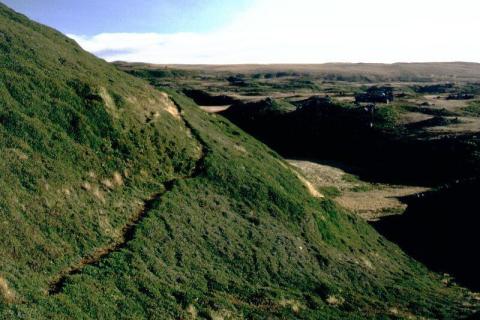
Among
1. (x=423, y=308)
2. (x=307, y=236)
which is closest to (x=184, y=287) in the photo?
(x=307, y=236)

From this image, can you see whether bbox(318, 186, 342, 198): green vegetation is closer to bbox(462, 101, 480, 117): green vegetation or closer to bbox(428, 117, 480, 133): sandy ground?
bbox(428, 117, 480, 133): sandy ground

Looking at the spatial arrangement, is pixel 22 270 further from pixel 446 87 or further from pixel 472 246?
pixel 446 87

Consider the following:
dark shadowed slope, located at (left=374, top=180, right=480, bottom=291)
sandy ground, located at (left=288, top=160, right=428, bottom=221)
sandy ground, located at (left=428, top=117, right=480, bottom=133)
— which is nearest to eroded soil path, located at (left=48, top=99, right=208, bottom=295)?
dark shadowed slope, located at (left=374, top=180, right=480, bottom=291)

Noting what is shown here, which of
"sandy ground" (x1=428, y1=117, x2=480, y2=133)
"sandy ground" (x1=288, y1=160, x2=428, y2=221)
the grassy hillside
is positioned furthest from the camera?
"sandy ground" (x1=428, y1=117, x2=480, y2=133)

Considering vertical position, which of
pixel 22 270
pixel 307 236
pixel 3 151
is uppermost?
pixel 3 151

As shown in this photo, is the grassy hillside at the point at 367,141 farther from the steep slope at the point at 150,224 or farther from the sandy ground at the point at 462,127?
the steep slope at the point at 150,224

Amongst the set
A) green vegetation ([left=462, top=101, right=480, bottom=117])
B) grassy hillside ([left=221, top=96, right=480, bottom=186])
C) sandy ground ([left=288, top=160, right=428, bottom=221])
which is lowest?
sandy ground ([left=288, top=160, right=428, bottom=221])

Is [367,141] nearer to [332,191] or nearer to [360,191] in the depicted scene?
[360,191]
